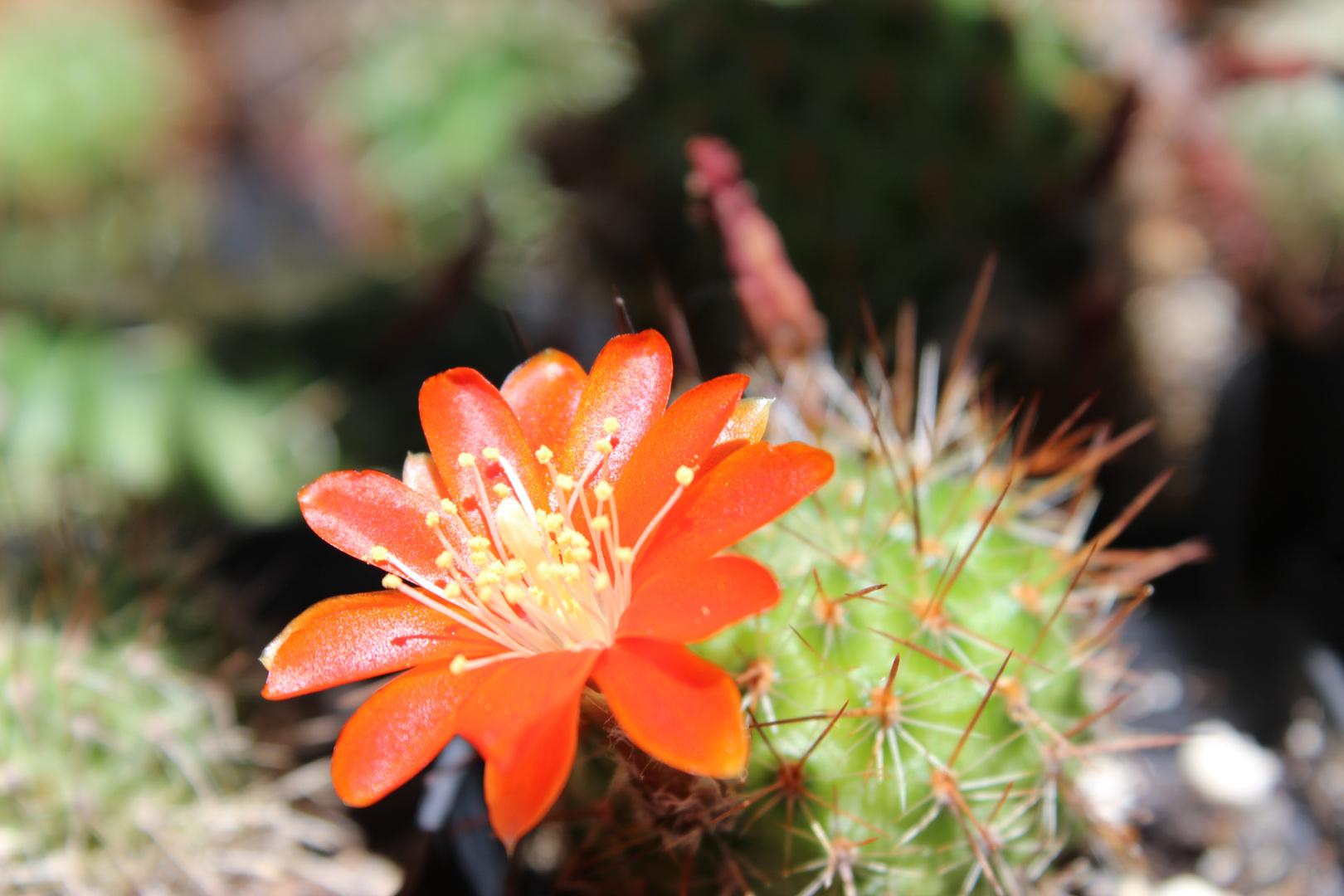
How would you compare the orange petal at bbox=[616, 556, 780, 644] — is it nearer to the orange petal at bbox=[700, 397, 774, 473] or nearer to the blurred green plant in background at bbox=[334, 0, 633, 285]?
the orange petal at bbox=[700, 397, 774, 473]

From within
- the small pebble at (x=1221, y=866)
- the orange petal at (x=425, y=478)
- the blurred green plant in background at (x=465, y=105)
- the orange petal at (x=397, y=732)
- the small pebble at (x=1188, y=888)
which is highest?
the blurred green plant in background at (x=465, y=105)

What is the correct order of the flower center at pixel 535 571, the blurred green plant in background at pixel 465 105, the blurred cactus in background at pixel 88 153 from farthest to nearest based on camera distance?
1. the blurred cactus in background at pixel 88 153
2. the blurred green plant in background at pixel 465 105
3. the flower center at pixel 535 571

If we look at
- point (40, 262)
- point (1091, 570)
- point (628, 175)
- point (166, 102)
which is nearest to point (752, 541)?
point (1091, 570)

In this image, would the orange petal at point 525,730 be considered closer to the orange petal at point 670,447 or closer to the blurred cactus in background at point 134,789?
the orange petal at point 670,447

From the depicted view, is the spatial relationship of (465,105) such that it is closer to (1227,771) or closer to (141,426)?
(141,426)

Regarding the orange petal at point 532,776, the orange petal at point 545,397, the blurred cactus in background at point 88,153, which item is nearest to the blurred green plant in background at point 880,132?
the orange petal at point 545,397

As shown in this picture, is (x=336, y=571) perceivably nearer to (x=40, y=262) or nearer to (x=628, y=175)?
(x=628, y=175)
